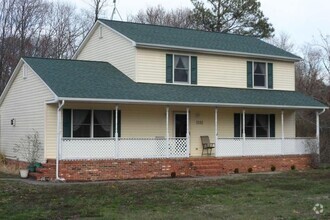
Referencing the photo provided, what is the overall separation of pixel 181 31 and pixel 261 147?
741 cm

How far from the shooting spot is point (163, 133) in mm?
23938

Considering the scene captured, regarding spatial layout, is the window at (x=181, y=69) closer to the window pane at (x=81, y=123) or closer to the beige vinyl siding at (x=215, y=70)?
the beige vinyl siding at (x=215, y=70)

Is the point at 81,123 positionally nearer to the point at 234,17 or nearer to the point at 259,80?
the point at 259,80

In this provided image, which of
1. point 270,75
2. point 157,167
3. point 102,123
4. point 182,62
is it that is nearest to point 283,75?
point 270,75

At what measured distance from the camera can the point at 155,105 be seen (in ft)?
75.5

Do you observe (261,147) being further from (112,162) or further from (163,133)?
(112,162)

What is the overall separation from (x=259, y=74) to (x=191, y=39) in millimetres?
3956

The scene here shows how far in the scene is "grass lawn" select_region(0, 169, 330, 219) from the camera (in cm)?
1189

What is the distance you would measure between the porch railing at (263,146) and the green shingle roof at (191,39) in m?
4.46

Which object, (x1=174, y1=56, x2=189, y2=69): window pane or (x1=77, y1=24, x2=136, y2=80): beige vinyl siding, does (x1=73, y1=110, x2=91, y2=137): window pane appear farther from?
(x1=174, y1=56, x2=189, y2=69): window pane

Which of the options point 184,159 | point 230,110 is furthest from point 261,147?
point 184,159

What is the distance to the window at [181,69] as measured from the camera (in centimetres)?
2458

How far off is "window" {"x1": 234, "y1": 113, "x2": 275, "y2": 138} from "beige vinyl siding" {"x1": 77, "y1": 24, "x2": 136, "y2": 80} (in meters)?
5.92

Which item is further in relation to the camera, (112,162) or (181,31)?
(181,31)
